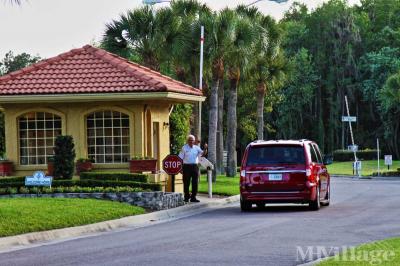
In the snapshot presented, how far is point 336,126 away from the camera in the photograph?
303 feet

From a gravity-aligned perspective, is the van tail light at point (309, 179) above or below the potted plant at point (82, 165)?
below

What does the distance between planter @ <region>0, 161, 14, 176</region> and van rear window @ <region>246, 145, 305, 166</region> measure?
9507 millimetres

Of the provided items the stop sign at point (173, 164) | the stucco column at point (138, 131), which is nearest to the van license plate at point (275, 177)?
the stop sign at point (173, 164)

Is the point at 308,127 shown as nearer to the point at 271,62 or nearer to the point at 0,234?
the point at 271,62

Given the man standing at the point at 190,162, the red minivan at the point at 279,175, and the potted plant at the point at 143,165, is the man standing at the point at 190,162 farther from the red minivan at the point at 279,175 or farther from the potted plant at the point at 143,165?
the potted plant at the point at 143,165

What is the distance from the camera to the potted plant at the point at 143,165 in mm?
28672

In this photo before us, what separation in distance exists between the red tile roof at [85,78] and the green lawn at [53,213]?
6.62m

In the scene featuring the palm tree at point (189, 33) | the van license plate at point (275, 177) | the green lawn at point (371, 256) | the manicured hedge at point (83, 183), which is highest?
the palm tree at point (189, 33)

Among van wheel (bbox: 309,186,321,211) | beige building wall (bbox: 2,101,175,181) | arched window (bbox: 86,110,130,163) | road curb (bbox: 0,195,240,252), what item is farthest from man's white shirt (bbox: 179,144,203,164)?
arched window (bbox: 86,110,130,163)

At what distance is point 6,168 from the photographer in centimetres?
3011

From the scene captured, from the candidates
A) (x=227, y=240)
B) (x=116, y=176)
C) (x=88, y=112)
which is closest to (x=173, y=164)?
(x=116, y=176)

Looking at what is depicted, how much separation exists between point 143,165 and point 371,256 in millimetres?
17032

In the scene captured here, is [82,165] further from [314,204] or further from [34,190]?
[314,204]

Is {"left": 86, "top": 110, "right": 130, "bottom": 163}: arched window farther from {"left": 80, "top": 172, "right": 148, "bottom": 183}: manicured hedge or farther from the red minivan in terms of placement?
the red minivan
